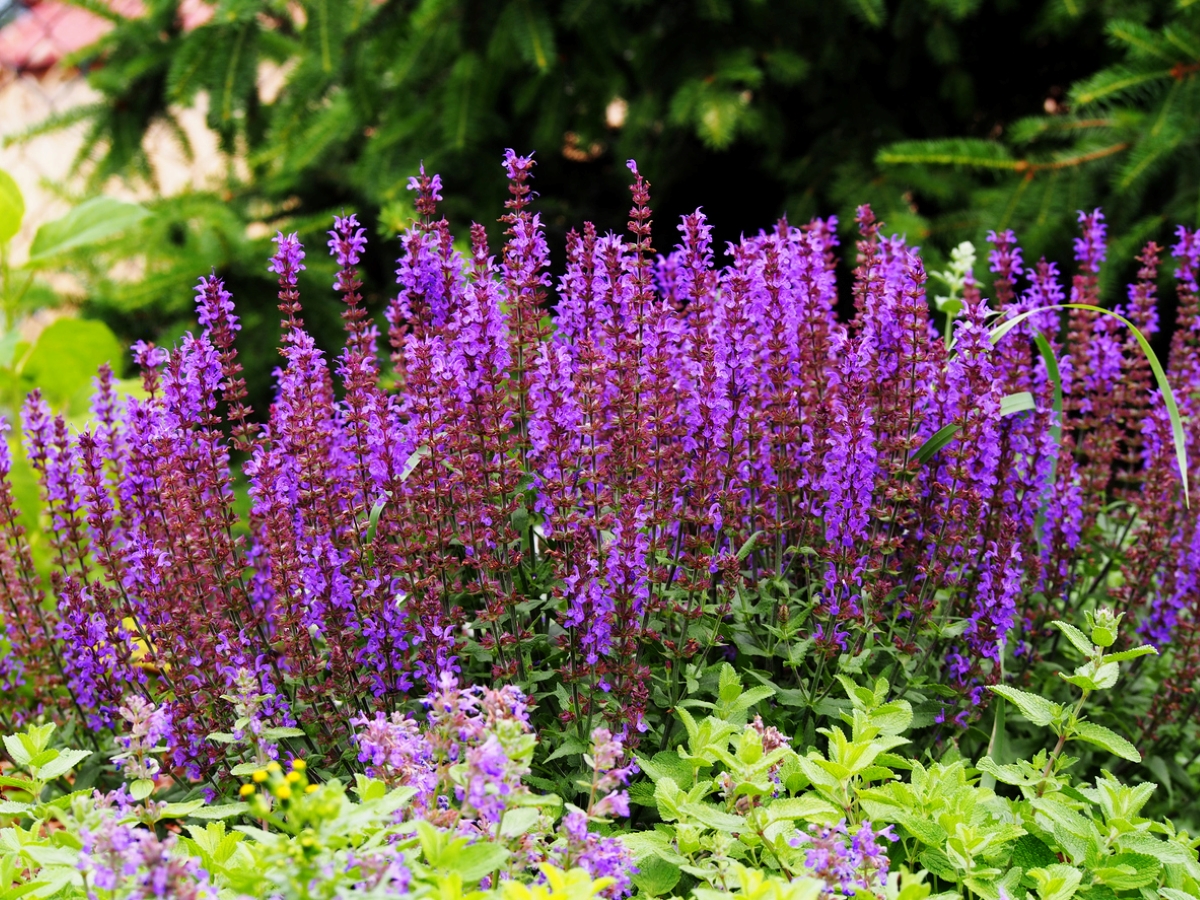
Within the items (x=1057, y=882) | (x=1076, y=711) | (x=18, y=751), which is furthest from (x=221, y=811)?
(x=1076, y=711)

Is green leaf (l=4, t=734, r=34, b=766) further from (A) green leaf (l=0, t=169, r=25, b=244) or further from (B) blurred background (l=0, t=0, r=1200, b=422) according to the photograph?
(A) green leaf (l=0, t=169, r=25, b=244)

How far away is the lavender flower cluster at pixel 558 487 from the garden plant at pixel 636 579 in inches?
0.5

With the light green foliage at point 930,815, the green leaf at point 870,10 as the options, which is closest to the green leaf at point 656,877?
the light green foliage at point 930,815

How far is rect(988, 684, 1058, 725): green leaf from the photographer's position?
2.26 metres

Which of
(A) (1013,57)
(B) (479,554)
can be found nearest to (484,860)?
(B) (479,554)

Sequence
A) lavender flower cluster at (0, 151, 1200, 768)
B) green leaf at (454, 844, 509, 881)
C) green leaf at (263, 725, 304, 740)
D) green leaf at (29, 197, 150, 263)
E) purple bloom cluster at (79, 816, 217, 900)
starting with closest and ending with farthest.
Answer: purple bloom cluster at (79, 816, 217, 900) < green leaf at (454, 844, 509, 881) < green leaf at (263, 725, 304, 740) < lavender flower cluster at (0, 151, 1200, 768) < green leaf at (29, 197, 150, 263)

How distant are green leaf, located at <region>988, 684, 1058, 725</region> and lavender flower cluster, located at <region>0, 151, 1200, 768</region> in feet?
1.08

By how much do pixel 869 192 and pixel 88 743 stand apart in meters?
3.83

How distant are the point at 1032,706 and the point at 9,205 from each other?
4.42m

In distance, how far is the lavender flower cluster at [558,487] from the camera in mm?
2467

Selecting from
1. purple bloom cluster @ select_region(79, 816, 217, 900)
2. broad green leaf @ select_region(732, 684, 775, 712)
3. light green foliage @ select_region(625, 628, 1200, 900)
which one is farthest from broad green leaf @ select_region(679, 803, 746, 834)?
purple bloom cluster @ select_region(79, 816, 217, 900)

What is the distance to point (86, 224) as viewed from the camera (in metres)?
4.78

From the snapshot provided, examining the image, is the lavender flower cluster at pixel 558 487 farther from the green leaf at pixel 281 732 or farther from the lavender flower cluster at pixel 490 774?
the lavender flower cluster at pixel 490 774

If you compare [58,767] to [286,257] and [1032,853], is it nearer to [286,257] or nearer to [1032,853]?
[286,257]
